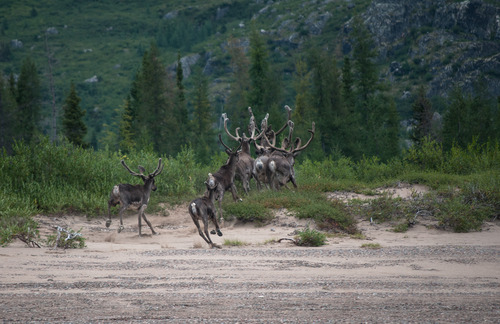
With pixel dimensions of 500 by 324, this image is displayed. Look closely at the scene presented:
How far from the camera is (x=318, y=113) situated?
4353 cm

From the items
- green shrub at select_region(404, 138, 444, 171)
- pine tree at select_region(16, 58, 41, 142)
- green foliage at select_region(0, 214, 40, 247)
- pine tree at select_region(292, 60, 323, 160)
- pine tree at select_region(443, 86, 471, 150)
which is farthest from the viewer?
pine tree at select_region(16, 58, 41, 142)

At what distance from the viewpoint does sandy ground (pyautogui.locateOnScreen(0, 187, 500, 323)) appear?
6.87 meters

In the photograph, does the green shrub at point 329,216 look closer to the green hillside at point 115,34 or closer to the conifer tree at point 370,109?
the conifer tree at point 370,109

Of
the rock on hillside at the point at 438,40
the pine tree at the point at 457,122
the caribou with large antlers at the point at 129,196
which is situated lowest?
the caribou with large antlers at the point at 129,196

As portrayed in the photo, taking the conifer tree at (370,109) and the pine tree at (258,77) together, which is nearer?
the conifer tree at (370,109)

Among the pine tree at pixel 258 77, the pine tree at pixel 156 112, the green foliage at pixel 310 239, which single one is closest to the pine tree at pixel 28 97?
the pine tree at pixel 156 112

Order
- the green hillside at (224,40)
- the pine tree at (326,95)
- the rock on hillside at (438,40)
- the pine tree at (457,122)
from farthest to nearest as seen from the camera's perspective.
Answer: the green hillside at (224,40) → the rock on hillside at (438,40) → the pine tree at (326,95) → the pine tree at (457,122)

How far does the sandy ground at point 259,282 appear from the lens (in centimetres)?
687

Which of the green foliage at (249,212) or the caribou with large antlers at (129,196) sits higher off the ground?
the caribou with large antlers at (129,196)

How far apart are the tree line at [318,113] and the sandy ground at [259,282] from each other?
15.6 metres

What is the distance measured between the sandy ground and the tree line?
15565 millimetres

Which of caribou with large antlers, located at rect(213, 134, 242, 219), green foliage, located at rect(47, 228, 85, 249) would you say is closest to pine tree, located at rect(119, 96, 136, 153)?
caribou with large antlers, located at rect(213, 134, 242, 219)

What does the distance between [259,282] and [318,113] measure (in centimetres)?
3609

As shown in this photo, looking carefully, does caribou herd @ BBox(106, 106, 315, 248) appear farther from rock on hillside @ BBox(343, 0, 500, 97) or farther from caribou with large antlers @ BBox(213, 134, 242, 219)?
rock on hillside @ BBox(343, 0, 500, 97)
